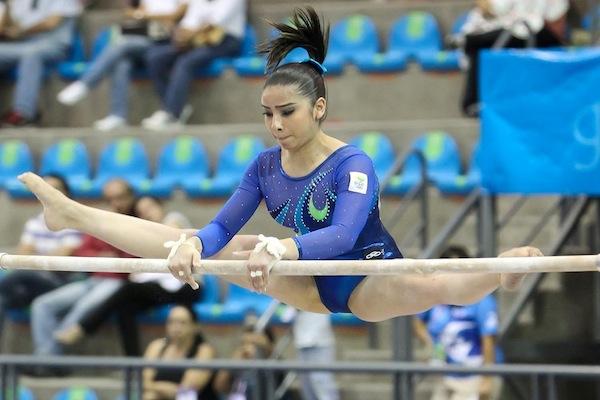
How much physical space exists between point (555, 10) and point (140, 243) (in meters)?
4.64

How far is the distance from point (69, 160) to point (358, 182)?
475 cm

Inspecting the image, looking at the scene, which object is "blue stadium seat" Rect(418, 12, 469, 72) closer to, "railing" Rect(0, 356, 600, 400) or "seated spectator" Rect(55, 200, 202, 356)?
"seated spectator" Rect(55, 200, 202, 356)

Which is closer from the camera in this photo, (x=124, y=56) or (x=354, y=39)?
(x=124, y=56)

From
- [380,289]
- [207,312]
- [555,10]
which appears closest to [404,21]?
[555,10]

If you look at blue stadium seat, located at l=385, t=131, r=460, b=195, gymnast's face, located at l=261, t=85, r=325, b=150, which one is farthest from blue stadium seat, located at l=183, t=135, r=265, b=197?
gymnast's face, located at l=261, t=85, r=325, b=150

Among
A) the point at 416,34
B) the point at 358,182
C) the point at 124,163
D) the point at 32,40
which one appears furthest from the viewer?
the point at 32,40

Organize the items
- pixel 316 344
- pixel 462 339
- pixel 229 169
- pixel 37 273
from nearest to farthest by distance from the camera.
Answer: pixel 462 339
pixel 316 344
pixel 37 273
pixel 229 169

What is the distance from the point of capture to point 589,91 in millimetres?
6719

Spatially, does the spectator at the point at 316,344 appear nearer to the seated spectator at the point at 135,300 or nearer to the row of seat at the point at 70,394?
the seated spectator at the point at 135,300

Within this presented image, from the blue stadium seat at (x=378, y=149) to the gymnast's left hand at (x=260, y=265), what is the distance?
3.98 metres

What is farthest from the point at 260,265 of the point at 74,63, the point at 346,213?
the point at 74,63

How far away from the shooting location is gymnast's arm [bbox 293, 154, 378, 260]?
14.5 feet

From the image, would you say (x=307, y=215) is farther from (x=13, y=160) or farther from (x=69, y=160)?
(x=13, y=160)

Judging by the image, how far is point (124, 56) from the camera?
366 inches
